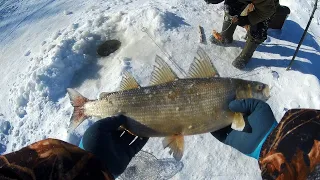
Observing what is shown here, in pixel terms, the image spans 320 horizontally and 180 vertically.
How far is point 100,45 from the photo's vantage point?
4.43 m

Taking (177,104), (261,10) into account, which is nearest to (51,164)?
(177,104)

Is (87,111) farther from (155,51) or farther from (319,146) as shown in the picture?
(155,51)

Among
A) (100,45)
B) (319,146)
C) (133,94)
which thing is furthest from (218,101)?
(100,45)

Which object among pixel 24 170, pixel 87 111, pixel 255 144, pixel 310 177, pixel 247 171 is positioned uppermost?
pixel 24 170

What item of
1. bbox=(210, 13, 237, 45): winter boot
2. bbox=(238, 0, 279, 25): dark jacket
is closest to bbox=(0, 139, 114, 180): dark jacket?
bbox=(238, 0, 279, 25): dark jacket

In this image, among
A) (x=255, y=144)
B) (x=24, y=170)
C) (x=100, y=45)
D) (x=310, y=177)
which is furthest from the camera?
(x=100, y=45)

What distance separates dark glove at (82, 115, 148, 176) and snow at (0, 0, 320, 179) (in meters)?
1.01

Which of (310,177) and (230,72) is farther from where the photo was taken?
(230,72)

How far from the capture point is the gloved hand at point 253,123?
2277mm

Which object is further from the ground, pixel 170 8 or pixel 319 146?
pixel 319 146

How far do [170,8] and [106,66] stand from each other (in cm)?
137

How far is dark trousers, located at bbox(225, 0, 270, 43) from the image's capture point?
3893 mm

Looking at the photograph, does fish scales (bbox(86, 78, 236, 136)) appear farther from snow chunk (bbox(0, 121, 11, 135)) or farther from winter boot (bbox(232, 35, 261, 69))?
snow chunk (bbox(0, 121, 11, 135))

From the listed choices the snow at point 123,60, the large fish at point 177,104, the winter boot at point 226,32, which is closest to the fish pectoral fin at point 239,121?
the large fish at point 177,104
